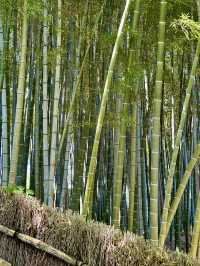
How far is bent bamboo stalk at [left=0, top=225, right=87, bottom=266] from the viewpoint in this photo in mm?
3266

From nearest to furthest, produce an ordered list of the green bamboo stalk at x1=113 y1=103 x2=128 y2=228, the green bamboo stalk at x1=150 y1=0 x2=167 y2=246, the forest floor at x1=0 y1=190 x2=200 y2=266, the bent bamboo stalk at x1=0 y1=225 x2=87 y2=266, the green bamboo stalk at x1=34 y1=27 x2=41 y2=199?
1. the forest floor at x1=0 y1=190 x2=200 y2=266
2. the bent bamboo stalk at x1=0 y1=225 x2=87 y2=266
3. the green bamboo stalk at x1=150 y1=0 x2=167 y2=246
4. the green bamboo stalk at x1=113 y1=103 x2=128 y2=228
5. the green bamboo stalk at x1=34 y1=27 x2=41 y2=199

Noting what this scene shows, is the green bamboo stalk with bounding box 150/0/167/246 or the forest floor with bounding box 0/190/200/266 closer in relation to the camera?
the forest floor with bounding box 0/190/200/266

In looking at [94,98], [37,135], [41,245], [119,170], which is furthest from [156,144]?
[94,98]

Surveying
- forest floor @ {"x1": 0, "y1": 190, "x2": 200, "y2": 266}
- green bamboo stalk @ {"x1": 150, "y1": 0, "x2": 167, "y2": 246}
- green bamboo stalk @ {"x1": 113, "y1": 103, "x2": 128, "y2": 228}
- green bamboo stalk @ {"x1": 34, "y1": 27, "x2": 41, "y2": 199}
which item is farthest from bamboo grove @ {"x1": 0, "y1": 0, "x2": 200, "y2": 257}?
forest floor @ {"x1": 0, "y1": 190, "x2": 200, "y2": 266}

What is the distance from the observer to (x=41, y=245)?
11.3 ft

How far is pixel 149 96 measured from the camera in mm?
6195

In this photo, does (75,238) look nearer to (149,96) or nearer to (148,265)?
(148,265)

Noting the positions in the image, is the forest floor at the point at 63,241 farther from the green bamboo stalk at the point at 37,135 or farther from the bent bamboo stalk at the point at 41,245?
the green bamboo stalk at the point at 37,135

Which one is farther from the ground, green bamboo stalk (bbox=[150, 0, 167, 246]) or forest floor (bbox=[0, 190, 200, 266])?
green bamboo stalk (bbox=[150, 0, 167, 246])

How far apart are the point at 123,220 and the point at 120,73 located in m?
2.04

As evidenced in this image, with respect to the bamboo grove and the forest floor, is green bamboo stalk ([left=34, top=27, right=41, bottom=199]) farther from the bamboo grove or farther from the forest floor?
the forest floor

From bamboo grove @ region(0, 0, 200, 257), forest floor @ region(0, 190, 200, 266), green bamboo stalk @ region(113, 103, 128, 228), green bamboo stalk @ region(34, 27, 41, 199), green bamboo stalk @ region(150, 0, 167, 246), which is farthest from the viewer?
green bamboo stalk @ region(34, 27, 41, 199)

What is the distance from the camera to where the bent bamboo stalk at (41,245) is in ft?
10.7

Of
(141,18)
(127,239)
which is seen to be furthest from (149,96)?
(127,239)
